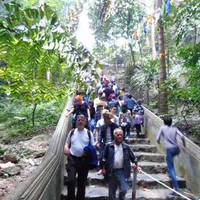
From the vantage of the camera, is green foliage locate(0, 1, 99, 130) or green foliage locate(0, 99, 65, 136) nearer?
green foliage locate(0, 1, 99, 130)

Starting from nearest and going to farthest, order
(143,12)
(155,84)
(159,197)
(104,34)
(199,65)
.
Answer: (159,197) < (199,65) < (155,84) < (143,12) < (104,34)

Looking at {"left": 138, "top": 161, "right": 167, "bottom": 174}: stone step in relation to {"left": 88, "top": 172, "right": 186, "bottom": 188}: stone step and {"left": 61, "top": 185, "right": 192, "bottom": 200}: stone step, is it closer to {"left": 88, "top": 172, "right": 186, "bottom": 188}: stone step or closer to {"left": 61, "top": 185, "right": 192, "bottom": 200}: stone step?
{"left": 88, "top": 172, "right": 186, "bottom": 188}: stone step

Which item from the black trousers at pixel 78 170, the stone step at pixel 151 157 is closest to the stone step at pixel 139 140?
the stone step at pixel 151 157

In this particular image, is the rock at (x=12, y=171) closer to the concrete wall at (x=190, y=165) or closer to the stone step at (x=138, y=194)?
the stone step at (x=138, y=194)

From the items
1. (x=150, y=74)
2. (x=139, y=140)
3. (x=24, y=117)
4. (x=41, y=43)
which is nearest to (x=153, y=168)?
(x=139, y=140)

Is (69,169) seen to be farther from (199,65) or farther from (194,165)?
(199,65)

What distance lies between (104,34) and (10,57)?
120 ft

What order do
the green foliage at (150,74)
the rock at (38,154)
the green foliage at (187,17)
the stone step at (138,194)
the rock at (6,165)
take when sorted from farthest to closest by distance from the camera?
the green foliage at (150,74) → the rock at (38,154) → the green foliage at (187,17) → the rock at (6,165) → the stone step at (138,194)

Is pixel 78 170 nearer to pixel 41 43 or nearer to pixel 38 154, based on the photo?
pixel 38 154

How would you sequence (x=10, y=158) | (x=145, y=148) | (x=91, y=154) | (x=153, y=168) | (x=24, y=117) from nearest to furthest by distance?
(x=91, y=154) → (x=10, y=158) → (x=153, y=168) → (x=145, y=148) → (x=24, y=117)

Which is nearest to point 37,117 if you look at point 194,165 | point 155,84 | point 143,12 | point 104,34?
point 155,84

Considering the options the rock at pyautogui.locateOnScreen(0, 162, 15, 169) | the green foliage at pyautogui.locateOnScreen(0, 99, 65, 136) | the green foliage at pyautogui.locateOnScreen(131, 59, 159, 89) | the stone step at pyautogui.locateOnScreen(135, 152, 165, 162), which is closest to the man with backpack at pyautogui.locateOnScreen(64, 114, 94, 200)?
the rock at pyautogui.locateOnScreen(0, 162, 15, 169)

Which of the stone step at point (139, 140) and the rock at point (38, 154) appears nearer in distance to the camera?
the rock at point (38, 154)

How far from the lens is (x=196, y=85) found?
9.84 metres
